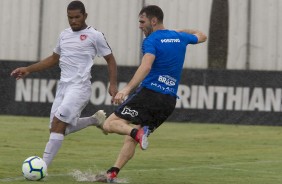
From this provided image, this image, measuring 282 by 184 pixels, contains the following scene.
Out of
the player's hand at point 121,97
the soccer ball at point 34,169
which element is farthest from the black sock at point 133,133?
the soccer ball at point 34,169

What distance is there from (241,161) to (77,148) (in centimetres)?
305

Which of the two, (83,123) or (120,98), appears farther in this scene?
(83,123)

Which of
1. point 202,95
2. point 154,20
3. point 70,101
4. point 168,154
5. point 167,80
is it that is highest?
point 154,20

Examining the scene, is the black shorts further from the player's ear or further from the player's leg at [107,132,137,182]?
the player's ear

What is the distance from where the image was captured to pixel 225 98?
24594mm

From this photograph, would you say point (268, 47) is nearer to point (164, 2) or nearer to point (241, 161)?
Result: point (164, 2)

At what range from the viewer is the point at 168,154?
1712 centimetres

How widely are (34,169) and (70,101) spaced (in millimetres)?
1117

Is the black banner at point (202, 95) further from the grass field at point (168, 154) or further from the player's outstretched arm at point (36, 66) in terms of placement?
the player's outstretched arm at point (36, 66)

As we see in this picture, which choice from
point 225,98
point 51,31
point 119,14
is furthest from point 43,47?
point 225,98

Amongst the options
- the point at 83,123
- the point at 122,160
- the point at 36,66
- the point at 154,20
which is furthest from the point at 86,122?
the point at 154,20

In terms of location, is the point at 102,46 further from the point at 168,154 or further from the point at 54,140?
the point at 168,154

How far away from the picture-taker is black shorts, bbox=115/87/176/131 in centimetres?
1238

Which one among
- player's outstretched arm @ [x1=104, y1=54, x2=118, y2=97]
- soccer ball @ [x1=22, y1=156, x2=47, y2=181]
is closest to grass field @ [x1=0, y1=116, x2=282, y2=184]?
soccer ball @ [x1=22, y1=156, x2=47, y2=181]
